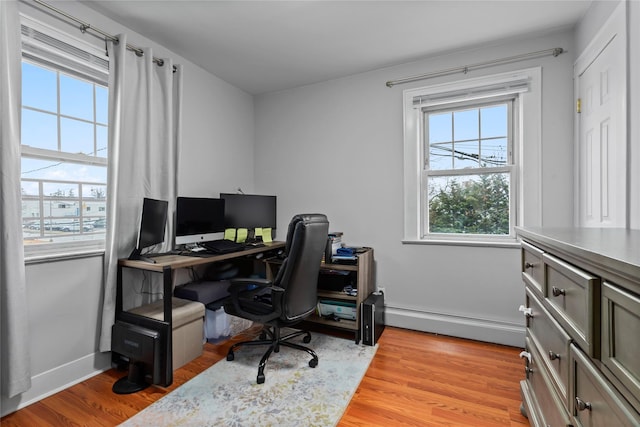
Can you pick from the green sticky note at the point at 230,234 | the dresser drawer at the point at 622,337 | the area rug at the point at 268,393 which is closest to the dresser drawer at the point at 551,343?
the dresser drawer at the point at 622,337

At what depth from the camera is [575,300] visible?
864mm

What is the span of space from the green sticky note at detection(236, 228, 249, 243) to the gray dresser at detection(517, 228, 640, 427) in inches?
96.2

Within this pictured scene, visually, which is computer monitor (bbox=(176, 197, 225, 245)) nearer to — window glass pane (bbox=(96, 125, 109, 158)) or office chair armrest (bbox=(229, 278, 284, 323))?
window glass pane (bbox=(96, 125, 109, 158))

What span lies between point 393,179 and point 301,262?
144 centimetres

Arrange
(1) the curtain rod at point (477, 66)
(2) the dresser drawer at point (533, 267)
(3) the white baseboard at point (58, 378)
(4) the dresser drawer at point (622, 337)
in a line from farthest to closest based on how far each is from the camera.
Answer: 1. (1) the curtain rod at point (477, 66)
2. (3) the white baseboard at point (58, 378)
3. (2) the dresser drawer at point (533, 267)
4. (4) the dresser drawer at point (622, 337)

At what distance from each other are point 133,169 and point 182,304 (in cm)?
110

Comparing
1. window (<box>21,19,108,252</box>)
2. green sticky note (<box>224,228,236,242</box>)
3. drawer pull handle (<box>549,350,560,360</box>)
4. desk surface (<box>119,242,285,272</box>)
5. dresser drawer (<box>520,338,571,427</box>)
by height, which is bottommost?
dresser drawer (<box>520,338,571,427</box>)

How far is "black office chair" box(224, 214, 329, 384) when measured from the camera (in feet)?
6.46

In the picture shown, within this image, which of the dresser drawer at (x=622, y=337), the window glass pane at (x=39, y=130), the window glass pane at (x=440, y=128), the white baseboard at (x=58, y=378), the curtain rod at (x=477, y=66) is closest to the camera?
the dresser drawer at (x=622, y=337)

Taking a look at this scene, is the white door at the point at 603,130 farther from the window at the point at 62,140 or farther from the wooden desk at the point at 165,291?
the window at the point at 62,140

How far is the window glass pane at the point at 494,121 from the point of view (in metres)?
2.64

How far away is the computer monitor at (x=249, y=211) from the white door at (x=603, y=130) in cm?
276

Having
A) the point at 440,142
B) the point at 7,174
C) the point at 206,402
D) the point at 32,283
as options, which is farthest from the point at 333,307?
the point at 7,174

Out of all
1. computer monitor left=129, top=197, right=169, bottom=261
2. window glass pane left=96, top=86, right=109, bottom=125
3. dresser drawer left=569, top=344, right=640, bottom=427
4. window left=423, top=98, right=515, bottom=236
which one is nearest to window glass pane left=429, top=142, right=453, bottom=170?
window left=423, top=98, right=515, bottom=236
